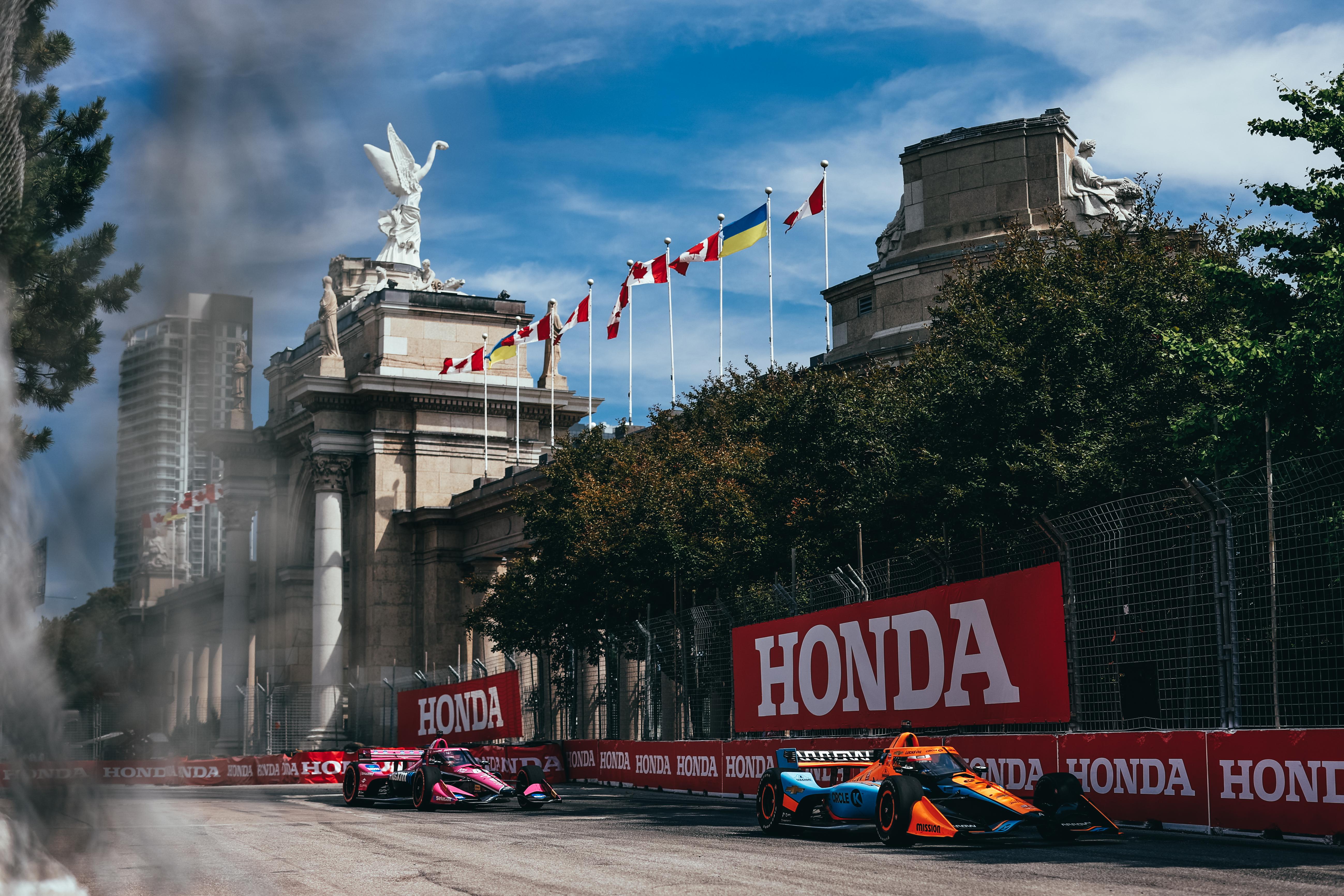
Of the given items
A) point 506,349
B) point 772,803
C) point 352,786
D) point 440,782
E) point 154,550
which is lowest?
point 352,786

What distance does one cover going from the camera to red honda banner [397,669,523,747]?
1469 inches

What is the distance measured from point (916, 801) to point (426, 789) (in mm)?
11705

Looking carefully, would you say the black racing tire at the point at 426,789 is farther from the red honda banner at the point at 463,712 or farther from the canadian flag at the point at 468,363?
the canadian flag at the point at 468,363

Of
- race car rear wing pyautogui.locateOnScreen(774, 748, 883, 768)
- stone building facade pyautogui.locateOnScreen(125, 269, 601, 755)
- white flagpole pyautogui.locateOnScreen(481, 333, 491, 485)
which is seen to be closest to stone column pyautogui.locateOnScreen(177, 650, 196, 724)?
race car rear wing pyautogui.locateOnScreen(774, 748, 883, 768)

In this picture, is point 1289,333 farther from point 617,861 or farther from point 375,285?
point 375,285

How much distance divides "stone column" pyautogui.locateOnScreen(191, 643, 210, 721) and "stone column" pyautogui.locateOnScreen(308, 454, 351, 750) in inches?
2074

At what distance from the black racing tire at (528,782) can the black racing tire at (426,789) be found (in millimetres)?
1466

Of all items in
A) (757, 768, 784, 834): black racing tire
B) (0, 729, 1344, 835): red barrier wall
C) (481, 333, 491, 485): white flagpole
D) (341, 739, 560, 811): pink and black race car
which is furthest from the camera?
(481, 333, 491, 485): white flagpole

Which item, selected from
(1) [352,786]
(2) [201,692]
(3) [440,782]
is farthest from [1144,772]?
(1) [352,786]

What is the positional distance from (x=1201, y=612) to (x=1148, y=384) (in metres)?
8.47

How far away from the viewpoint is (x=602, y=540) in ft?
119

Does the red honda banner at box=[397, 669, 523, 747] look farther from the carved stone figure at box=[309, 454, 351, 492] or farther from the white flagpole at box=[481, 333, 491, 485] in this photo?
the white flagpole at box=[481, 333, 491, 485]

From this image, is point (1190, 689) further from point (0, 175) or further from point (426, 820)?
point (0, 175)

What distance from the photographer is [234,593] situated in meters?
6.05
